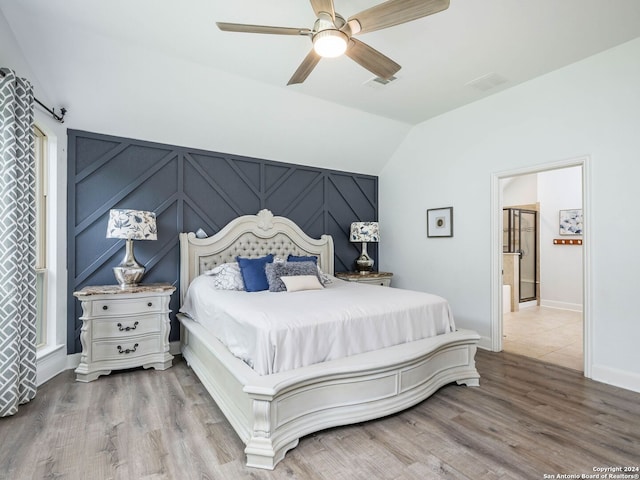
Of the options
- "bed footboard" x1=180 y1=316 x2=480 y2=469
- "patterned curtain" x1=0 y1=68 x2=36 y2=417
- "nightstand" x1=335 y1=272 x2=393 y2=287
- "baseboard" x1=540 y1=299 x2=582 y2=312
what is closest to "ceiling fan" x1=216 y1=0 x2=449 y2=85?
"patterned curtain" x1=0 y1=68 x2=36 y2=417

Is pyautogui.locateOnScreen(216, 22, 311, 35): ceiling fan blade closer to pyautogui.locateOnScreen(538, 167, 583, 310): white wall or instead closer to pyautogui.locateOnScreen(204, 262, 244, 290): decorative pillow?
pyautogui.locateOnScreen(204, 262, 244, 290): decorative pillow

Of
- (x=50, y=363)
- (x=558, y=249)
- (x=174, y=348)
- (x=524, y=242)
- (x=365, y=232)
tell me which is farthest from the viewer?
(x=524, y=242)

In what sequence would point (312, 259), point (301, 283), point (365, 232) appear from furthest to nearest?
point (365, 232) → point (312, 259) → point (301, 283)

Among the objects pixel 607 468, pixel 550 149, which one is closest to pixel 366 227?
pixel 550 149

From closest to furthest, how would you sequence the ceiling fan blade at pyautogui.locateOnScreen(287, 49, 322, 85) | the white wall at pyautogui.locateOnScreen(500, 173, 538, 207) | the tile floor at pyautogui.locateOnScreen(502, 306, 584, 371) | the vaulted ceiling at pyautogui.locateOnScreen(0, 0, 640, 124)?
the ceiling fan blade at pyautogui.locateOnScreen(287, 49, 322, 85) < the vaulted ceiling at pyautogui.locateOnScreen(0, 0, 640, 124) < the tile floor at pyautogui.locateOnScreen(502, 306, 584, 371) < the white wall at pyautogui.locateOnScreen(500, 173, 538, 207)

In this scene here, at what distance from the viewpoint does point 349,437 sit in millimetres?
2203

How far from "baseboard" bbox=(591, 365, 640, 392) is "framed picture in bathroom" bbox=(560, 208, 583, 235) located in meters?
4.08

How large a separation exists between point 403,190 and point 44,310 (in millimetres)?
4754

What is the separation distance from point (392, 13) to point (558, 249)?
6517 mm

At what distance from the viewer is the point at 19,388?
8.29ft

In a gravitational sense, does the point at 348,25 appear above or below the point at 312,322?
above

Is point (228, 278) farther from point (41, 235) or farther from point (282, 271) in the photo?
point (41, 235)

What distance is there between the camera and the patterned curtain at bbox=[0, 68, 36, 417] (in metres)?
2.38

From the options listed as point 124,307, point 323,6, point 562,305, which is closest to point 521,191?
point 562,305
